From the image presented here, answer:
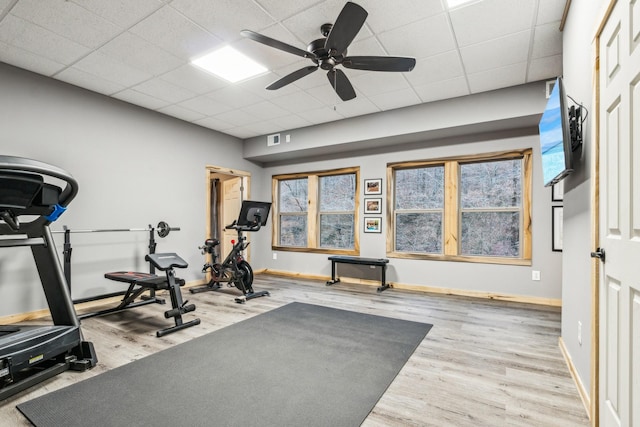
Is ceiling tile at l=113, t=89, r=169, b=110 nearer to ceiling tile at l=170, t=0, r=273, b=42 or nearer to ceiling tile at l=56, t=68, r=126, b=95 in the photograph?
ceiling tile at l=56, t=68, r=126, b=95

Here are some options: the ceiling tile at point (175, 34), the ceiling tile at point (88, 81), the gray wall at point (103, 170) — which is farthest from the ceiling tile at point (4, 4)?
the gray wall at point (103, 170)

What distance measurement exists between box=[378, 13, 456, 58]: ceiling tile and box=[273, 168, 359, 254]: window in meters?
2.80

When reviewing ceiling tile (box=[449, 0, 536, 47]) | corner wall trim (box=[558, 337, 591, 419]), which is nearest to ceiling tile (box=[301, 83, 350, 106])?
ceiling tile (box=[449, 0, 536, 47])

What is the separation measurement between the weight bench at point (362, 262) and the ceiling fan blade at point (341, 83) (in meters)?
2.79

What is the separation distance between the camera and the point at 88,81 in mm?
3705

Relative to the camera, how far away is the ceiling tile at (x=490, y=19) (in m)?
2.43

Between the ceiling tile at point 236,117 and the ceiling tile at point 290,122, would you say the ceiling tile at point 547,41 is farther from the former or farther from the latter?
the ceiling tile at point 236,117

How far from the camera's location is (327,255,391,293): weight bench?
5094 millimetres

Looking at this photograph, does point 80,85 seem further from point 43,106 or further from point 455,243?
point 455,243

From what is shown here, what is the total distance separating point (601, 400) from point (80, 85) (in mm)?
5452

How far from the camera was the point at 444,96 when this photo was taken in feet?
13.7

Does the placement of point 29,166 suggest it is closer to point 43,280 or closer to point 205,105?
point 43,280

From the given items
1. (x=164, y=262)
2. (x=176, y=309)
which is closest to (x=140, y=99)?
(x=164, y=262)

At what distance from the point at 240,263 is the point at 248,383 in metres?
2.68
